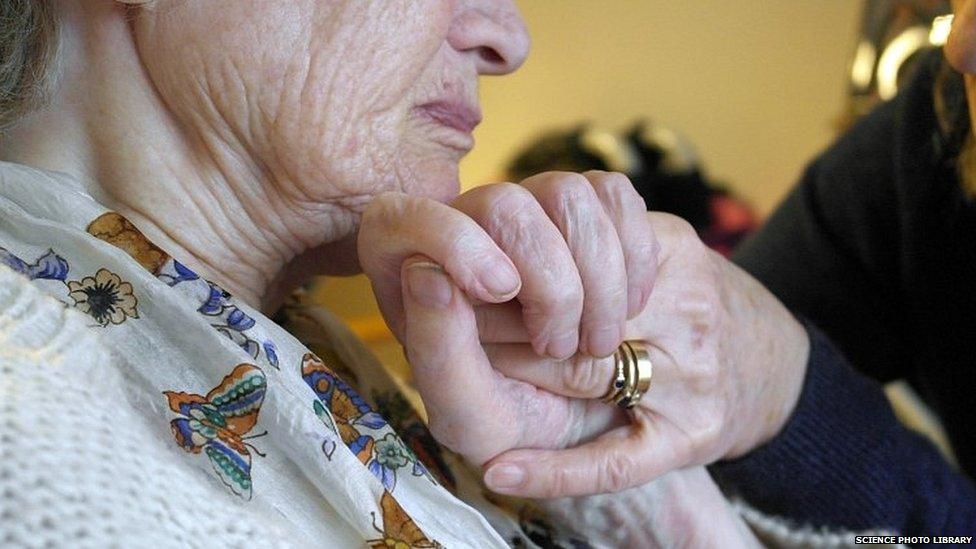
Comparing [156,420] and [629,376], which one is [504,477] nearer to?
[629,376]

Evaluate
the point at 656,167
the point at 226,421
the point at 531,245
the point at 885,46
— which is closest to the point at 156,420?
the point at 226,421

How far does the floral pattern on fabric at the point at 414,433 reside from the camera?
33.3 inches

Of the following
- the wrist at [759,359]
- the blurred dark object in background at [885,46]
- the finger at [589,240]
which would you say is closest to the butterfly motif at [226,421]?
the finger at [589,240]

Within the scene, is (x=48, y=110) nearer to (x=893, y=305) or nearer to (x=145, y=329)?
(x=145, y=329)

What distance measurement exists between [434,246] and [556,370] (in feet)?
0.57

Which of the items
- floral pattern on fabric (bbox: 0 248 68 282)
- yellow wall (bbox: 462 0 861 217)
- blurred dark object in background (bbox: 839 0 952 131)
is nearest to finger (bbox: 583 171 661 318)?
floral pattern on fabric (bbox: 0 248 68 282)

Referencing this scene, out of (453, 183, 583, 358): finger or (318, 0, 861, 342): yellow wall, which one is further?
(318, 0, 861, 342): yellow wall

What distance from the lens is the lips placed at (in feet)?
2.60

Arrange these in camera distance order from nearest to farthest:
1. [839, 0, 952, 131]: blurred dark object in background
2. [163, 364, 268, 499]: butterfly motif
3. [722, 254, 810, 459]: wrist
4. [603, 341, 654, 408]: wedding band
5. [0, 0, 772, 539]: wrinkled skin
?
1. [163, 364, 268, 499]: butterfly motif
2. [0, 0, 772, 539]: wrinkled skin
3. [603, 341, 654, 408]: wedding band
4. [722, 254, 810, 459]: wrist
5. [839, 0, 952, 131]: blurred dark object in background

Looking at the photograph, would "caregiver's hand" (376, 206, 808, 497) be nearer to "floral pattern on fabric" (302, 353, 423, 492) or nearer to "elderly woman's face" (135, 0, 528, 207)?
"floral pattern on fabric" (302, 353, 423, 492)

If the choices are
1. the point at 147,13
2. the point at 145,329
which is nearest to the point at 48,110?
the point at 147,13

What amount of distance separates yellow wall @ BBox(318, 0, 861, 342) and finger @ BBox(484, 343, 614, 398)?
3.00m

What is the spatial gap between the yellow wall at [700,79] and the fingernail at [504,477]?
3051 mm

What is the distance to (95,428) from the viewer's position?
474 millimetres
